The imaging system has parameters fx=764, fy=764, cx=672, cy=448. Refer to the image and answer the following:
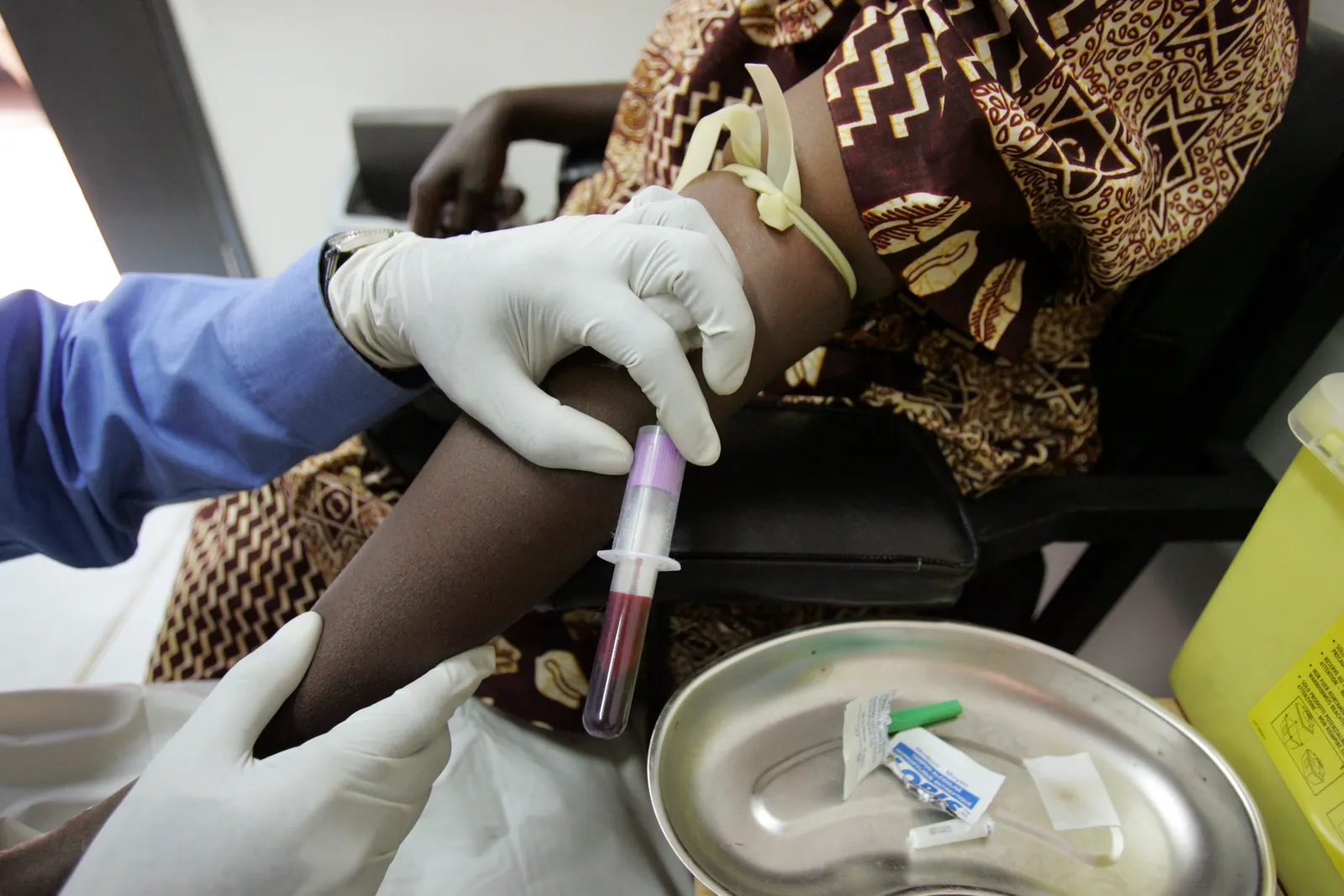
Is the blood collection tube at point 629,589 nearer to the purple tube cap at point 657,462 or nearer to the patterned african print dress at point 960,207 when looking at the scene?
the purple tube cap at point 657,462

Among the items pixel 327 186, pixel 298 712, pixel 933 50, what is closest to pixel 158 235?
pixel 327 186

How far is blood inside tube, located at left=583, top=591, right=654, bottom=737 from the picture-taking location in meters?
0.54

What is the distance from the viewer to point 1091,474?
30.8 inches

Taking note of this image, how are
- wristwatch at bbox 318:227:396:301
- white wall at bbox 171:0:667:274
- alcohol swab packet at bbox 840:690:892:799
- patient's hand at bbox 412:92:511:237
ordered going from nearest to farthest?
1. alcohol swab packet at bbox 840:690:892:799
2. wristwatch at bbox 318:227:396:301
3. patient's hand at bbox 412:92:511:237
4. white wall at bbox 171:0:667:274

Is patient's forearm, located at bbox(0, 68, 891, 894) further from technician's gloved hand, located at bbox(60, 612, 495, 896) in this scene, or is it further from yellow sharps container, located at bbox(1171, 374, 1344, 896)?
yellow sharps container, located at bbox(1171, 374, 1344, 896)

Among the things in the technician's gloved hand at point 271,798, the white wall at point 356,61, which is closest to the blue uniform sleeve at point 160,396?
the technician's gloved hand at point 271,798

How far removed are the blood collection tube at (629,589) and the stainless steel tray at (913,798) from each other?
0.18 ft

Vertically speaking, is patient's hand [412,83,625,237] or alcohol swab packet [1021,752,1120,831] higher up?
patient's hand [412,83,625,237]

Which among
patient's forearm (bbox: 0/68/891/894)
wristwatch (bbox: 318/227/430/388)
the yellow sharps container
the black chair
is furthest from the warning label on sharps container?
wristwatch (bbox: 318/227/430/388)

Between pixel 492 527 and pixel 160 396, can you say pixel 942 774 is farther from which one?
pixel 160 396

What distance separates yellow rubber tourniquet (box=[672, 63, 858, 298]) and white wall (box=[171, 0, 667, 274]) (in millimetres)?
1050

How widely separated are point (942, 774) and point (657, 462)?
33cm

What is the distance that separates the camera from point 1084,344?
772mm

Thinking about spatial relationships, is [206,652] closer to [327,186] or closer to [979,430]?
[979,430]
